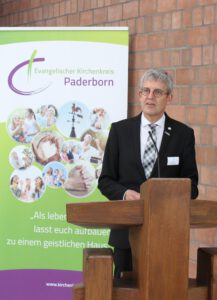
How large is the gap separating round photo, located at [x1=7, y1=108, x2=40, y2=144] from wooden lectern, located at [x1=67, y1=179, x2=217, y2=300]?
108 inches

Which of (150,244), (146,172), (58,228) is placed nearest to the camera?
(150,244)

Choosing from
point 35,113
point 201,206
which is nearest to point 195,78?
point 35,113

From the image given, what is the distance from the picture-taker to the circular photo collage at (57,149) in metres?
4.19

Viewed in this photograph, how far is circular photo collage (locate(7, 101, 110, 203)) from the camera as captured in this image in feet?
13.8

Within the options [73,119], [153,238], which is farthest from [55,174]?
[153,238]

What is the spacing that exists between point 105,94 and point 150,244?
8.92ft

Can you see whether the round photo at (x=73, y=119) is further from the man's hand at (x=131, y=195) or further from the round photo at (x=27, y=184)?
the man's hand at (x=131, y=195)

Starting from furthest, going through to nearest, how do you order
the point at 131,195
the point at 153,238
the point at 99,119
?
the point at 99,119
the point at 131,195
the point at 153,238

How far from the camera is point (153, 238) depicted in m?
1.50

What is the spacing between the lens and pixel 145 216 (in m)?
1.52

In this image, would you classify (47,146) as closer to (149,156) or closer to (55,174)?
(55,174)

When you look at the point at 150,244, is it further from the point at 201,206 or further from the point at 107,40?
the point at 107,40

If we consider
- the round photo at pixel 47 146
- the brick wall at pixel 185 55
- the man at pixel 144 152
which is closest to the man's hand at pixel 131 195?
the man at pixel 144 152

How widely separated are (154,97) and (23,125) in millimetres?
1989
